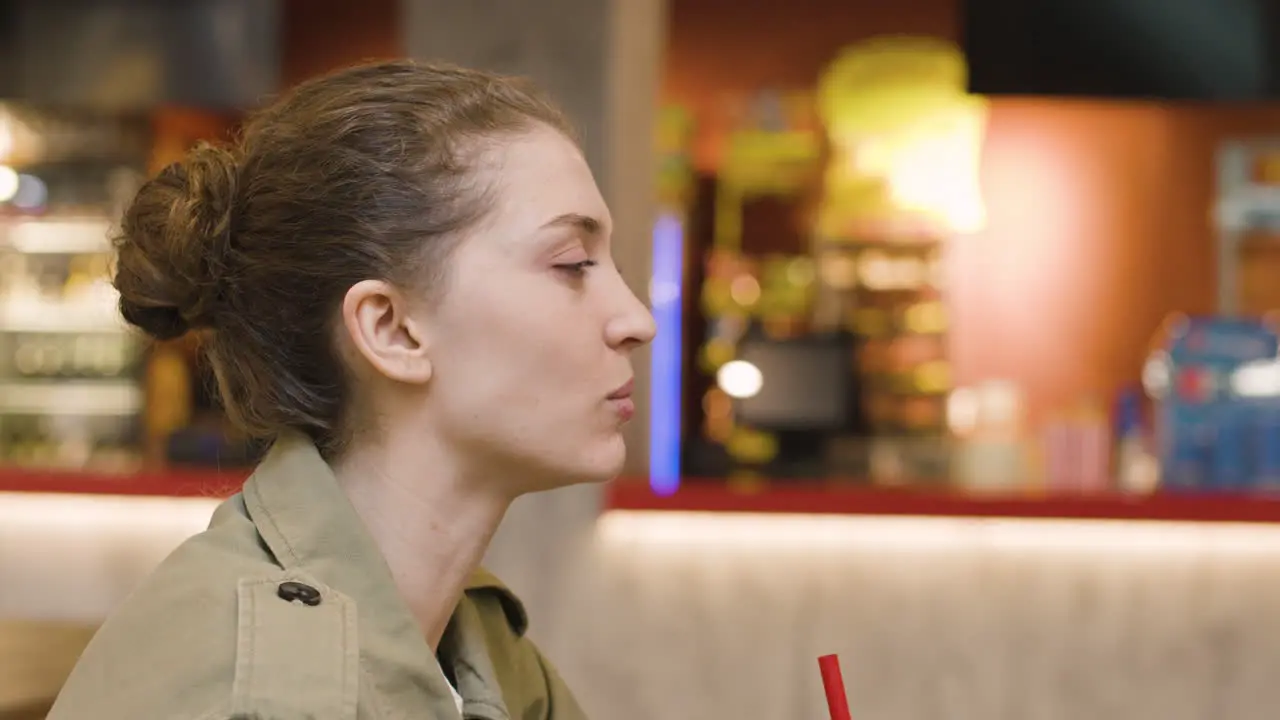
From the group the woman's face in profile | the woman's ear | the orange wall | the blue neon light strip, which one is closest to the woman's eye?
the woman's face in profile

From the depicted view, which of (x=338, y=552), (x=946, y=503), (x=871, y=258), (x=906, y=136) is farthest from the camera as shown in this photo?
(x=871, y=258)

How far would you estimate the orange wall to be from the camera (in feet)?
22.2

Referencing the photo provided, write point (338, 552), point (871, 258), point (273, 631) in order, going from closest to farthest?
point (273, 631) → point (338, 552) → point (871, 258)

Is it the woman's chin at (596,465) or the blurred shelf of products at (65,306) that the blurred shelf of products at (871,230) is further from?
the woman's chin at (596,465)

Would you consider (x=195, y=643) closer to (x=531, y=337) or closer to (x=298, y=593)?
(x=298, y=593)

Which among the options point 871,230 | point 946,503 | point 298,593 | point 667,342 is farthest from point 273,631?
point 871,230

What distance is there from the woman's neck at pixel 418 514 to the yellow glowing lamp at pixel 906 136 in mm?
5450

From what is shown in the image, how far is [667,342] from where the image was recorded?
A: 6.22 m

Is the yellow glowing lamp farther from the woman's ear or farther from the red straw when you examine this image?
the red straw

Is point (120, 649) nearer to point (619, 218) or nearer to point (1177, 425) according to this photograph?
point (619, 218)

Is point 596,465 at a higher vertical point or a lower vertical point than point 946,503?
higher

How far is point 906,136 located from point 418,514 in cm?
551

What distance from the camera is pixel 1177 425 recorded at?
12.1ft

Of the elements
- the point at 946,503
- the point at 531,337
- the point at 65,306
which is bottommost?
the point at 946,503
